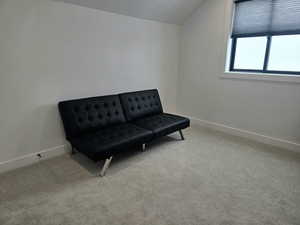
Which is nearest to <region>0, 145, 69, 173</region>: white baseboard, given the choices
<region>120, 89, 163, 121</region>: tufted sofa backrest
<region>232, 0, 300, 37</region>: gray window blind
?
<region>120, 89, 163, 121</region>: tufted sofa backrest

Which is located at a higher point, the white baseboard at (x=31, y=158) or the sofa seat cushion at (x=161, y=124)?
the sofa seat cushion at (x=161, y=124)

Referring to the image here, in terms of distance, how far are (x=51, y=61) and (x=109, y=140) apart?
125 cm

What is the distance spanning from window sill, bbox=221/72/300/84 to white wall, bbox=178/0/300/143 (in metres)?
0.06

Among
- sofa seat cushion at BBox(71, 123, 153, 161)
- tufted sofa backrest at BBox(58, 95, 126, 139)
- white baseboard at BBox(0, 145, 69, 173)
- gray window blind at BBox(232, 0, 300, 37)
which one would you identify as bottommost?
white baseboard at BBox(0, 145, 69, 173)

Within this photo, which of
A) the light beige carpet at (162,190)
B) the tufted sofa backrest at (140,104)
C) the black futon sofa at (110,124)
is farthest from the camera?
the tufted sofa backrest at (140,104)

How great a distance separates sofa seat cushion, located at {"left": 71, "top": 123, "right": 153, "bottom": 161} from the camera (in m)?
2.14

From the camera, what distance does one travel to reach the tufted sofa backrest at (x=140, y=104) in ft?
10.1

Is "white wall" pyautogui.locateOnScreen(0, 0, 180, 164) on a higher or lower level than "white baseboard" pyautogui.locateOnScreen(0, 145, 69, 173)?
higher

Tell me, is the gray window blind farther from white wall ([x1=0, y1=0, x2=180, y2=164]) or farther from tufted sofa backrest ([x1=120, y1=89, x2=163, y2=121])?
tufted sofa backrest ([x1=120, y1=89, x2=163, y2=121])

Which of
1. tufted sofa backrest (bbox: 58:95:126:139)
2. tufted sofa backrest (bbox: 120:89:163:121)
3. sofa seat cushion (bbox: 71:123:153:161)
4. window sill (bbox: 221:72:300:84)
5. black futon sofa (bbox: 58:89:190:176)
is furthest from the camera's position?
tufted sofa backrest (bbox: 120:89:163:121)

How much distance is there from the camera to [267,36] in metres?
2.99

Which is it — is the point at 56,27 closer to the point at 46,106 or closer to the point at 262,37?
the point at 46,106

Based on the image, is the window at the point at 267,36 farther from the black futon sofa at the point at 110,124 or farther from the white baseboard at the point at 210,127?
the black futon sofa at the point at 110,124

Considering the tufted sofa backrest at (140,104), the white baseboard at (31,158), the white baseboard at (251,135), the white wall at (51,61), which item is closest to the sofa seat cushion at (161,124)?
the tufted sofa backrest at (140,104)
